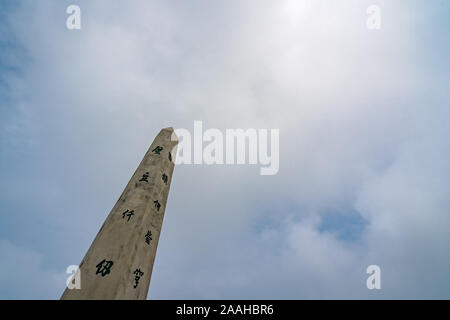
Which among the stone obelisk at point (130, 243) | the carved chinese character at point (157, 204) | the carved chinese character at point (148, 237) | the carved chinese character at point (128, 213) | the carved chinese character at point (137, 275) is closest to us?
the stone obelisk at point (130, 243)

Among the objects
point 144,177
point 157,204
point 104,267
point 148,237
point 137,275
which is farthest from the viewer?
point 144,177

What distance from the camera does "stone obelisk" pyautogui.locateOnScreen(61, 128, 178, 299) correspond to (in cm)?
594

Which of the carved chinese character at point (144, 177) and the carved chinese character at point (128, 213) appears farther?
the carved chinese character at point (144, 177)

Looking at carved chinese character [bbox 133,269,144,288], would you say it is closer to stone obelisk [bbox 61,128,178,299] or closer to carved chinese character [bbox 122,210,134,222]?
stone obelisk [bbox 61,128,178,299]

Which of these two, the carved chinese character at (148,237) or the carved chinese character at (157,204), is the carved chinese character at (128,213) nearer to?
the carved chinese character at (148,237)

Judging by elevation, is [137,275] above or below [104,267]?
below

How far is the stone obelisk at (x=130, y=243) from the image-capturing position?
→ 19.5ft

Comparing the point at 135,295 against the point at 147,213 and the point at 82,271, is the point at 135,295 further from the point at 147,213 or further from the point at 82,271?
the point at 147,213

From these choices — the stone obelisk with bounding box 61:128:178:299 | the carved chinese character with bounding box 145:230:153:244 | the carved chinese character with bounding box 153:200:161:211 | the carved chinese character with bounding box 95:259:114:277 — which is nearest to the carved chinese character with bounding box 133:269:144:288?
the stone obelisk with bounding box 61:128:178:299

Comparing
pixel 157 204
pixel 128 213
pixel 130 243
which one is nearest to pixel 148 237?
pixel 130 243

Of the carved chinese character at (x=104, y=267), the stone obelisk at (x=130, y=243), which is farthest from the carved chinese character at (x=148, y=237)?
the carved chinese character at (x=104, y=267)

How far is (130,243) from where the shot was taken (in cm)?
681

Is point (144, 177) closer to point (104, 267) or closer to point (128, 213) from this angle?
point (128, 213)

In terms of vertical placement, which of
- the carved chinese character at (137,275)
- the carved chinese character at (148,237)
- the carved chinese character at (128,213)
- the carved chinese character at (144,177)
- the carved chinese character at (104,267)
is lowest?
the carved chinese character at (137,275)
